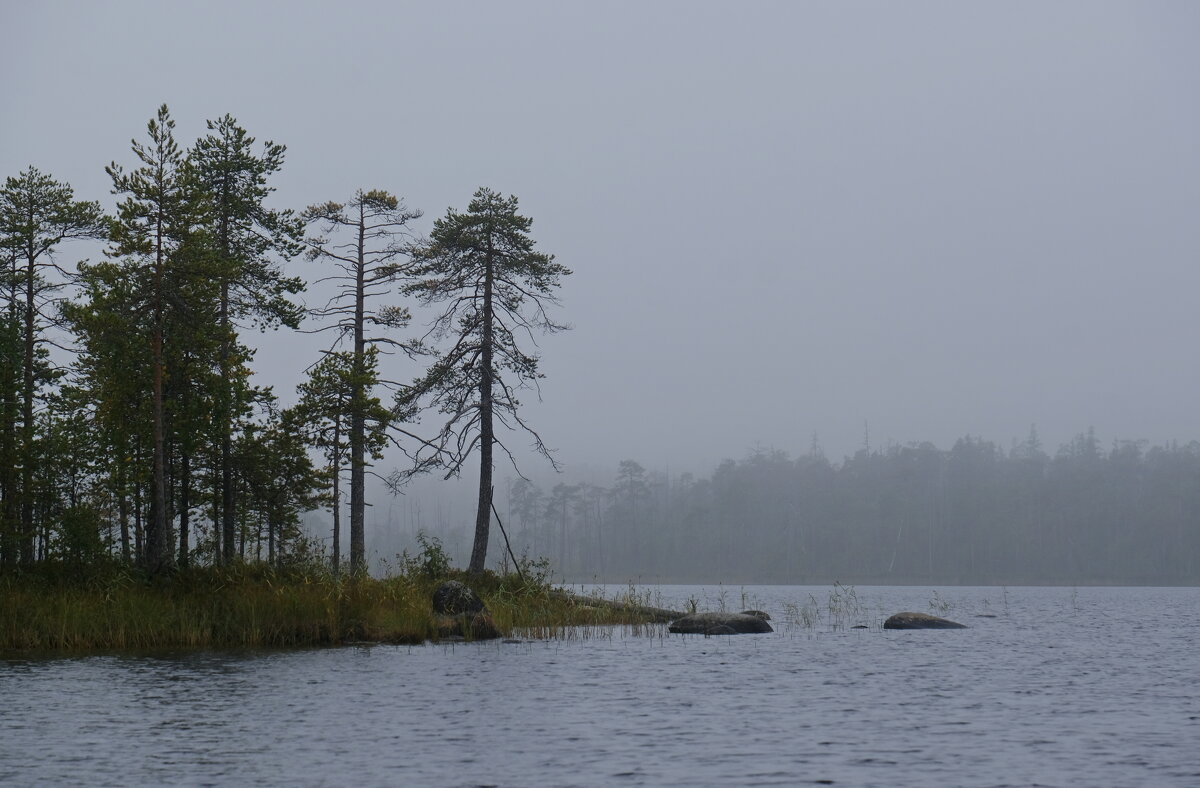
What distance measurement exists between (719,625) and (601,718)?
1735 cm

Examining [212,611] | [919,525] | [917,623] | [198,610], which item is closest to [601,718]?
[212,611]

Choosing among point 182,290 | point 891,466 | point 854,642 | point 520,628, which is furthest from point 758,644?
point 891,466

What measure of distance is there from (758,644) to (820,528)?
138m

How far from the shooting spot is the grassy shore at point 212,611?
24.4 m

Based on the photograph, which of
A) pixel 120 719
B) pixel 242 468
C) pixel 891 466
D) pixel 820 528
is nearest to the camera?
pixel 120 719

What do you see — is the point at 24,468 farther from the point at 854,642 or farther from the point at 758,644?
the point at 854,642

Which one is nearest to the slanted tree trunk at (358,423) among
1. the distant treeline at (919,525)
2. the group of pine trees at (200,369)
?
the group of pine trees at (200,369)

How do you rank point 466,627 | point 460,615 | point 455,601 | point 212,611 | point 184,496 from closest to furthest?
→ point 212,611, point 466,627, point 460,615, point 455,601, point 184,496

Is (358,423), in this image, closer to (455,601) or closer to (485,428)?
(485,428)

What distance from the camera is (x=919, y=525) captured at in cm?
15875

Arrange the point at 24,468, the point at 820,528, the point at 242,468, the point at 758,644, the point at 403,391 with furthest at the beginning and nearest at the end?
the point at 820,528 → the point at 403,391 → the point at 242,468 → the point at 24,468 → the point at 758,644

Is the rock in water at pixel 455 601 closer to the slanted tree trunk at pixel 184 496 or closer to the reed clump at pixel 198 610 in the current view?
the reed clump at pixel 198 610

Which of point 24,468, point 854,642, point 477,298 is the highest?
point 477,298

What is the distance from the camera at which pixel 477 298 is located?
125ft
